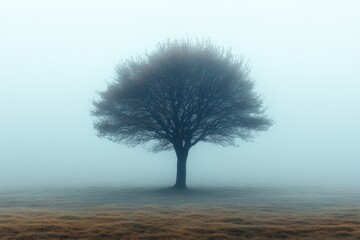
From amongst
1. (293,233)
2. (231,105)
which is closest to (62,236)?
(293,233)

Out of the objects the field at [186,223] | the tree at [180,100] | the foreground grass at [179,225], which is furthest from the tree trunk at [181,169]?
the foreground grass at [179,225]

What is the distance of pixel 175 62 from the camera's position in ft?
160

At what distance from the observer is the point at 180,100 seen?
49469 millimetres

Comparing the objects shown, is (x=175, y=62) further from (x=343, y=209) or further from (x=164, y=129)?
(x=343, y=209)

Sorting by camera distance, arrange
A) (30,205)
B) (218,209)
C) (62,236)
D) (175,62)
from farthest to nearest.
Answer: (175,62), (30,205), (218,209), (62,236)

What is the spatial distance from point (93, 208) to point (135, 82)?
71.6 ft

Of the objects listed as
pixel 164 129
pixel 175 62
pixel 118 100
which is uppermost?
pixel 175 62

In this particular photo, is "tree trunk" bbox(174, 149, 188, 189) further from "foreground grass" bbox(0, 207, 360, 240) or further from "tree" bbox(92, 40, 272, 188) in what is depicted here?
"foreground grass" bbox(0, 207, 360, 240)

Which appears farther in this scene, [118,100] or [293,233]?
[118,100]

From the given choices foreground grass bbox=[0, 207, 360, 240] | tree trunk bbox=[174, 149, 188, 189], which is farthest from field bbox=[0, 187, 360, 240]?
tree trunk bbox=[174, 149, 188, 189]

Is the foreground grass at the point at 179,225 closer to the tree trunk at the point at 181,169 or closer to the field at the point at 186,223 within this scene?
the field at the point at 186,223

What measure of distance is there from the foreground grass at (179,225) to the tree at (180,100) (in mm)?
23360

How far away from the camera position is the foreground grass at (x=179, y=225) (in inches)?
811

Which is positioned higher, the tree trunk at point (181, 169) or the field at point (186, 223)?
the tree trunk at point (181, 169)
